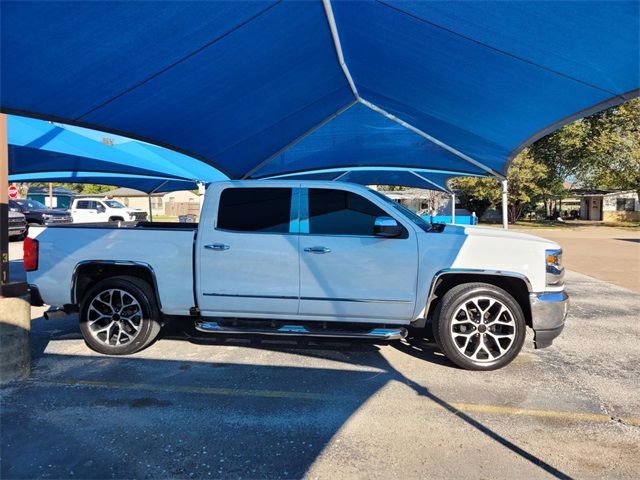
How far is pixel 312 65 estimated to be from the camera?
5.61m

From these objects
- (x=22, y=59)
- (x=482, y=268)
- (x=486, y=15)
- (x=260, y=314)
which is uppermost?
(x=486, y=15)

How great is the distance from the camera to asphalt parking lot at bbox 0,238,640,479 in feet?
10.5

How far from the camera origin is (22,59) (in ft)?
12.8

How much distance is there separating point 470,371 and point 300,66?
4.05 m

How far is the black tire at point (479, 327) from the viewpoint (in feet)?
15.9

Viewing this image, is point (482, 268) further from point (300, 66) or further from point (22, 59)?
point (22, 59)

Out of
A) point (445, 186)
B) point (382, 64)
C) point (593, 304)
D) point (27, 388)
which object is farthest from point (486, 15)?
point (445, 186)

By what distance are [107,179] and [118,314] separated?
10.3m

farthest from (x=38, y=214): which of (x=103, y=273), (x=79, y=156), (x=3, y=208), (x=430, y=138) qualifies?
(x=430, y=138)

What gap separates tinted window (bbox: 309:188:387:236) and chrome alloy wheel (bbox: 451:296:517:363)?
1354mm

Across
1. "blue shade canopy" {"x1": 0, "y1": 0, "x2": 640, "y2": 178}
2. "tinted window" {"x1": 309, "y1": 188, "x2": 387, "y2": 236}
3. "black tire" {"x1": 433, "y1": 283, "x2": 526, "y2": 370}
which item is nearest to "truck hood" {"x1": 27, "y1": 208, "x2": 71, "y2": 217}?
"blue shade canopy" {"x1": 0, "y1": 0, "x2": 640, "y2": 178}

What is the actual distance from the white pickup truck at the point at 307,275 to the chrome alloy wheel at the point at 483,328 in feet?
0.04

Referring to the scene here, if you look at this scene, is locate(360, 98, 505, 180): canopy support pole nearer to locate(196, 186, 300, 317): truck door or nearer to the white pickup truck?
the white pickup truck

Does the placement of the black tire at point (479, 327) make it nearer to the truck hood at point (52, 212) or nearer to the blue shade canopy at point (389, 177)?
the blue shade canopy at point (389, 177)
